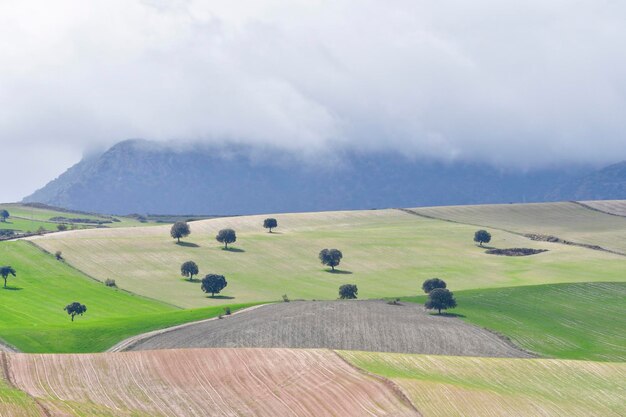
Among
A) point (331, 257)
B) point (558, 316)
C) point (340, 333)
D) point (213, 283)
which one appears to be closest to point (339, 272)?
point (331, 257)

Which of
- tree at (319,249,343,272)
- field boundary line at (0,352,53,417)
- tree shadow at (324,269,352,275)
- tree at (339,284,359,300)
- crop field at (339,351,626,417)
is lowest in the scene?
crop field at (339,351,626,417)

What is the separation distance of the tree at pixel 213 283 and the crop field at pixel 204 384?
69272 millimetres

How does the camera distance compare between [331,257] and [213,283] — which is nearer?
[213,283]

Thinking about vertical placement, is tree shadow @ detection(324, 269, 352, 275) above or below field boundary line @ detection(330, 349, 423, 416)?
above

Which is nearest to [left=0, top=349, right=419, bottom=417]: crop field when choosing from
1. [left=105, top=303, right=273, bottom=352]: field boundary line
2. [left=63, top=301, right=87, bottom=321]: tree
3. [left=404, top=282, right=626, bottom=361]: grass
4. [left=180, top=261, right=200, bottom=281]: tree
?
[left=105, top=303, right=273, bottom=352]: field boundary line

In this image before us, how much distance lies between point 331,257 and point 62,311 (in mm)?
58571

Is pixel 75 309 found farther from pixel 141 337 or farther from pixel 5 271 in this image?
pixel 141 337

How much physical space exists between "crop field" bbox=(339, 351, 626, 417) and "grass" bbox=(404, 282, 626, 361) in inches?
681

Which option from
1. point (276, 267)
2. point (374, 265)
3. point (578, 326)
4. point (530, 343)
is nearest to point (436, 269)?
point (374, 265)

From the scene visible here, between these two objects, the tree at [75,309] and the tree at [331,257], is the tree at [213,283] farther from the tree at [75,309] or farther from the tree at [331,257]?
the tree at [331,257]

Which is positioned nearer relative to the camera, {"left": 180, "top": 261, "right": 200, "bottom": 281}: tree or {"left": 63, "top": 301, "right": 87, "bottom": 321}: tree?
{"left": 63, "top": 301, "right": 87, "bottom": 321}: tree

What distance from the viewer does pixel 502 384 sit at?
9525 cm

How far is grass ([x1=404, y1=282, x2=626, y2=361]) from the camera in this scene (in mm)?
126188

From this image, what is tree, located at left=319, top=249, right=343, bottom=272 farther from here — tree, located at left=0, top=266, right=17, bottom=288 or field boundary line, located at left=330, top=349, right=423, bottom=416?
field boundary line, located at left=330, top=349, right=423, bottom=416
